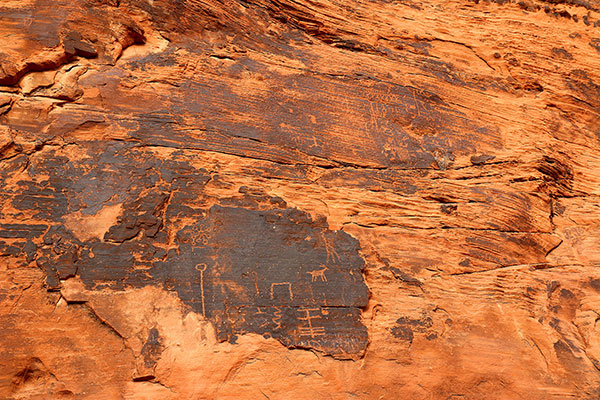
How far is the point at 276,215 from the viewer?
4.67 metres

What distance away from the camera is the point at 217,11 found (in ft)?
18.2

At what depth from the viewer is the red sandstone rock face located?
153 inches

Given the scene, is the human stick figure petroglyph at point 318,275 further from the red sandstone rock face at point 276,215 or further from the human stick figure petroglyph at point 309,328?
the human stick figure petroglyph at point 309,328

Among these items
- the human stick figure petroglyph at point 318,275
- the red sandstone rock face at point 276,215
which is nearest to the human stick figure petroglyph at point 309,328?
the red sandstone rock face at point 276,215

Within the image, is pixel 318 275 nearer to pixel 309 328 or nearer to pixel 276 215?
pixel 309 328

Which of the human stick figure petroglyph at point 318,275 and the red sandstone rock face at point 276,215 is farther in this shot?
the human stick figure petroglyph at point 318,275

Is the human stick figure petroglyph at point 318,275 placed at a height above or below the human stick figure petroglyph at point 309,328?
above

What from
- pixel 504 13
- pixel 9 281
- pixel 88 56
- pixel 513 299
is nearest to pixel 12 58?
pixel 88 56

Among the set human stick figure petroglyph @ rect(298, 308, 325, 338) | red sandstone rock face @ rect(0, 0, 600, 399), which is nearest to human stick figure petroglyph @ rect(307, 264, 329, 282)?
red sandstone rock face @ rect(0, 0, 600, 399)

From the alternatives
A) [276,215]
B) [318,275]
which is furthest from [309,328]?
[276,215]

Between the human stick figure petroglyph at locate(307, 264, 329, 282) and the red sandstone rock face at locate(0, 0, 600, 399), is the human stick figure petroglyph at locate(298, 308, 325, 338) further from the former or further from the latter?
the human stick figure petroglyph at locate(307, 264, 329, 282)

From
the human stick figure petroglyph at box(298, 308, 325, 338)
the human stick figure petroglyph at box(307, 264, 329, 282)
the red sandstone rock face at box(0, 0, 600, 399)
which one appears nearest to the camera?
the red sandstone rock face at box(0, 0, 600, 399)

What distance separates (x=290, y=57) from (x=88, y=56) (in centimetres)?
256

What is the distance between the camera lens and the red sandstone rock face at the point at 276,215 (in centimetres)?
388
